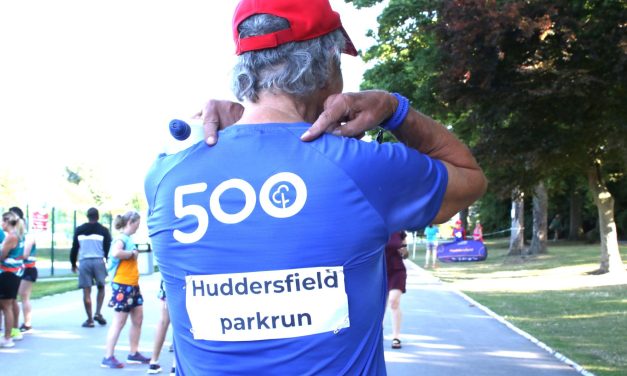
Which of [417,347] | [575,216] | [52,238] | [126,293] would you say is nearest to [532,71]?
[417,347]

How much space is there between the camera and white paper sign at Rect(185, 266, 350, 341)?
1.86 meters

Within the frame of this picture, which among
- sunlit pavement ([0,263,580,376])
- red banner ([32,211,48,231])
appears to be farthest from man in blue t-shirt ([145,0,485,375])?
red banner ([32,211,48,231])

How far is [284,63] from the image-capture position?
6.63 feet

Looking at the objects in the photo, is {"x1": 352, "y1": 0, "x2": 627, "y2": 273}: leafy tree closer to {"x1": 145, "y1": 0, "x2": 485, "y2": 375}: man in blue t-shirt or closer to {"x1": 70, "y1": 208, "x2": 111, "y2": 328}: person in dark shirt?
{"x1": 70, "y1": 208, "x2": 111, "y2": 328}: person in dark shirt

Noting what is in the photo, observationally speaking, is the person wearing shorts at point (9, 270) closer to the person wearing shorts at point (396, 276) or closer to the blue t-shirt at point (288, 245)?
the person wearing shorts at point (396, 276)

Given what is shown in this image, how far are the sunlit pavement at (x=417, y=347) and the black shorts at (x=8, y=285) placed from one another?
739 mm

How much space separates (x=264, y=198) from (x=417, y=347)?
349 inches

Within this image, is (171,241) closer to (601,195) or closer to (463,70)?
(463,70)

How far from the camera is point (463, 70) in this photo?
40.9 ft

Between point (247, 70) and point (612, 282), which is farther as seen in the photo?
point (612, 282)

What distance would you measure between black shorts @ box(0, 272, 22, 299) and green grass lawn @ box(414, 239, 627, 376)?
7370 mm

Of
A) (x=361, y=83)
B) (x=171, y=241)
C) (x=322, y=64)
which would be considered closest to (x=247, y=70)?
(x=322, y=64)

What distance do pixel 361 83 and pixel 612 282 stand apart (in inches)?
421

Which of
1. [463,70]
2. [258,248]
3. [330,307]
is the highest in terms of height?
[463,70]
